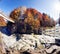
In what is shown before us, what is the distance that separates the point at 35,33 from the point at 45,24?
1.69ft

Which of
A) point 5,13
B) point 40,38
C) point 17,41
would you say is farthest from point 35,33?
point 5,13

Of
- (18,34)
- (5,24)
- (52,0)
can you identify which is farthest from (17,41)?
(52,0)

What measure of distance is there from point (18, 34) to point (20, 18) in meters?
0.62

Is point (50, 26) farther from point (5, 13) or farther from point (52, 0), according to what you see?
point (5, 13)

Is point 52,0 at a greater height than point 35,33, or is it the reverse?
point 52,0

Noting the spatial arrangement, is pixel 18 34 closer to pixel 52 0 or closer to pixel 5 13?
pixel 5 13

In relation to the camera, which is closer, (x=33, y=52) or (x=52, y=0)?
(x=33, y=52)

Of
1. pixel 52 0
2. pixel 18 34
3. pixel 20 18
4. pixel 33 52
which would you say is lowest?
pixel 33 52

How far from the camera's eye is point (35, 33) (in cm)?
779

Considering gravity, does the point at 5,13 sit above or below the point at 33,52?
above

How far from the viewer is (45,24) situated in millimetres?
7684

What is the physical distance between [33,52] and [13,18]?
159cm

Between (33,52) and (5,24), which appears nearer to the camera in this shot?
(33,52)

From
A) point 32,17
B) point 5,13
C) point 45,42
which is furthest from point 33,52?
point 5,13
